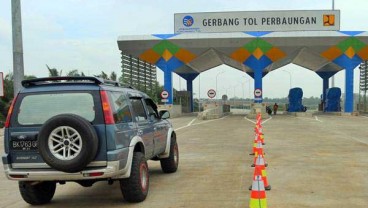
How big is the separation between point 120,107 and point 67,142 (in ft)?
3.66

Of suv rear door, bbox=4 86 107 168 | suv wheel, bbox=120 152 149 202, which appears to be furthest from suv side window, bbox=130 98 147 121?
suv rear door, bbox=4 86 107 168

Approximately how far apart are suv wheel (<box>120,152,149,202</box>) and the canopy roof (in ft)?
119

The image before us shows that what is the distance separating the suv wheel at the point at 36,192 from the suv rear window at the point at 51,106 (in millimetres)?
1089

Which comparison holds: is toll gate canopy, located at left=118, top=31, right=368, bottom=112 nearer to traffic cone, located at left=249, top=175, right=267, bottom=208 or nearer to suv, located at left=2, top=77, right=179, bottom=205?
suv, located at left=2, top=77, right=179, bottom=205

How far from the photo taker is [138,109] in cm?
810

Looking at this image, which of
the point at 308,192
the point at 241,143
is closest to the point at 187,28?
the point at 241,143

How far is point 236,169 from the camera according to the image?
10.5 meters

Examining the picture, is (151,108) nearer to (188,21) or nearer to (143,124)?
(143,124)

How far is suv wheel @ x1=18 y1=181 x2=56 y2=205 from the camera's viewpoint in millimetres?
7159

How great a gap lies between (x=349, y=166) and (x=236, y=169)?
2.69m

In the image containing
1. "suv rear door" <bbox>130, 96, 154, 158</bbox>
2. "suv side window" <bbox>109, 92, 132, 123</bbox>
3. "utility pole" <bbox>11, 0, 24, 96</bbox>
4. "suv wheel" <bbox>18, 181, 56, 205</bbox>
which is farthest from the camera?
"utility pole" <bbox>11, 0, 24, 96</bbox>

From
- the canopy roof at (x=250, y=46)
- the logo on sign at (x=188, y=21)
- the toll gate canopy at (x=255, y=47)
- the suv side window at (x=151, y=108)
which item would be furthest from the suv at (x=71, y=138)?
the logo on sign at (x=188, y=21)

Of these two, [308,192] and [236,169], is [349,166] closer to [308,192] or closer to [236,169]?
[236,169]

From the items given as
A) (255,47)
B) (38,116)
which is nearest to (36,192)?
(38,116)
